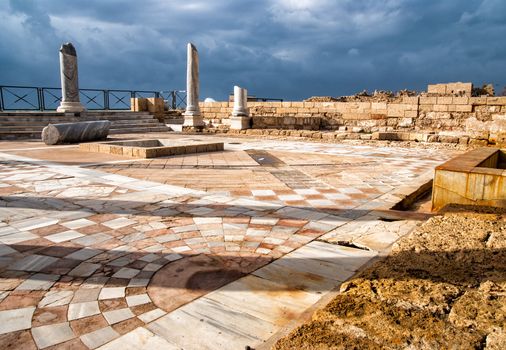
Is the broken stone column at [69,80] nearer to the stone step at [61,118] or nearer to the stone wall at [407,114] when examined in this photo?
the stone step at [61,118]

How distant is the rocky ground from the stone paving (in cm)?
30

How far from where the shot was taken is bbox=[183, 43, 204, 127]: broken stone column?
54.6ft

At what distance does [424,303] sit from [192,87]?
16.2 m

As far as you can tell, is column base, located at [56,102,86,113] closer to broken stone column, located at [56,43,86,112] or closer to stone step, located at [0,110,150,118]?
broken stone column, located at [56,43,86,112]

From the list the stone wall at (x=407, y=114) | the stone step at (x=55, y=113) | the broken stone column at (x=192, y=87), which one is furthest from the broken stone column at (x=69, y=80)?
the stone wall at (x=407, y=114)

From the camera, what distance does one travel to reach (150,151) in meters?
8.16

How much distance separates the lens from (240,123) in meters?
16.5

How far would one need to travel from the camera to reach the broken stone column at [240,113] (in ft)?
54.4

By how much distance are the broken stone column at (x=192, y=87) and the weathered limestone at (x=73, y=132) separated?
18.2 ft

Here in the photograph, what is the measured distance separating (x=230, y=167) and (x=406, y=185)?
10.2ft

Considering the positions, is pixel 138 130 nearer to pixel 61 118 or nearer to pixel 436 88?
pixel 61 118

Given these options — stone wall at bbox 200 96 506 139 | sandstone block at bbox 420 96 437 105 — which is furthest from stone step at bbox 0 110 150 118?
sandstone block at bbox 420 96 437 105

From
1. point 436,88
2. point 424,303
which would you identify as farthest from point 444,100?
point 424,303

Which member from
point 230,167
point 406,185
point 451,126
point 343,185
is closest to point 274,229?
point 343,185
